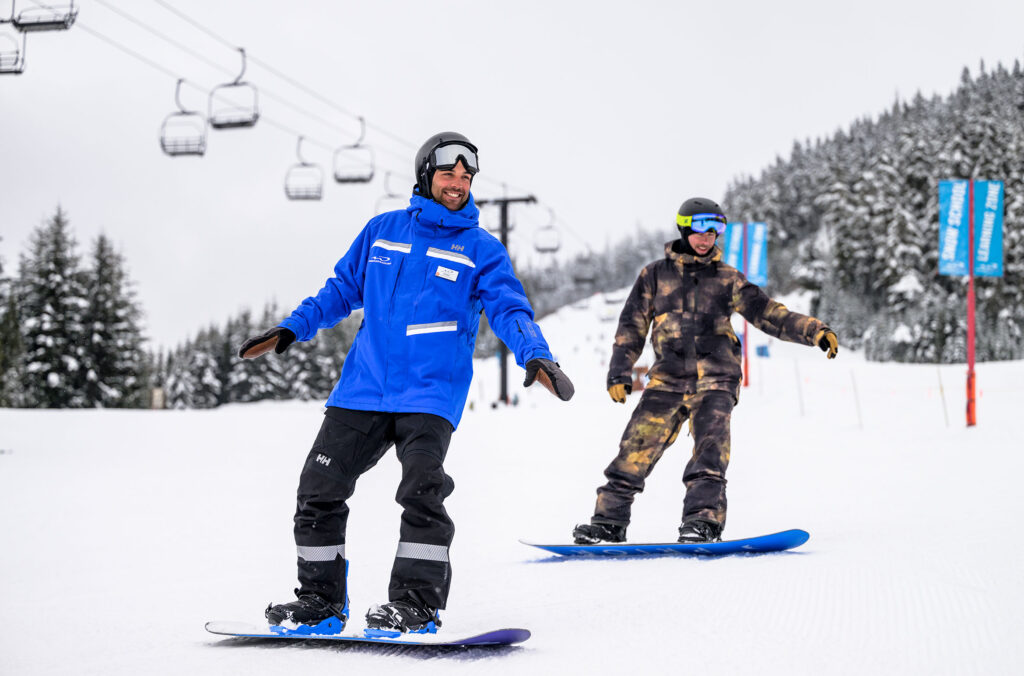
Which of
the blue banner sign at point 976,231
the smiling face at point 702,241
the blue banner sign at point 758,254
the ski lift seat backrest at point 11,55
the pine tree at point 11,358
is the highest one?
the ski lift seat backrest at point 11,55

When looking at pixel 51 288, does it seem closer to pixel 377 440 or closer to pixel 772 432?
pixel 772 432

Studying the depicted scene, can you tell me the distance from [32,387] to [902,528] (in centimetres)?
4685

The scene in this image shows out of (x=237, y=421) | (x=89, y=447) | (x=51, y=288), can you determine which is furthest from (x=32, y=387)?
(x=89, y=447)

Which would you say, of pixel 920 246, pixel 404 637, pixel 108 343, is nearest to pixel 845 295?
pixel 920 246

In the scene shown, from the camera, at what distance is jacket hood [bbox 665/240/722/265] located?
4.89m

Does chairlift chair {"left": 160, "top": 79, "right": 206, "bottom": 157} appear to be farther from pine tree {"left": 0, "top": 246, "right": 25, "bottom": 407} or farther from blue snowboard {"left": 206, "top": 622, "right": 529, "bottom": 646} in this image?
pine tree {"left": 0, "top": 246, "right": 25, "bottom": 407}

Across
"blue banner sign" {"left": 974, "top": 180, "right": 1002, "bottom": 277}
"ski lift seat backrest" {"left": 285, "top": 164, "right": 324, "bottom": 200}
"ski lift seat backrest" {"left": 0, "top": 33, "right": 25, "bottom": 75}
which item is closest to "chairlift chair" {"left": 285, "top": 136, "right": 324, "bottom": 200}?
"ski lift seat backrest" {"left": 285, "top": 164, "right": 324, "bottom": 200}

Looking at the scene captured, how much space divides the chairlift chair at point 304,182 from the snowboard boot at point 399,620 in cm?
1766

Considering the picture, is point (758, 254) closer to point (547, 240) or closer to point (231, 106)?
point (547, 240)

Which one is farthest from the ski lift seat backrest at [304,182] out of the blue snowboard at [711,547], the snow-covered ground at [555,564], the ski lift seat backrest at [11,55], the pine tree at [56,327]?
the pine tree at [56,327]

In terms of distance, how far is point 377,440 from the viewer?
3.02 m

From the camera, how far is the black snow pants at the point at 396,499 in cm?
278

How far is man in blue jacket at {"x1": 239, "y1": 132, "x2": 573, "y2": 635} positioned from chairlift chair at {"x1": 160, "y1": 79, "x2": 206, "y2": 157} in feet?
47.3

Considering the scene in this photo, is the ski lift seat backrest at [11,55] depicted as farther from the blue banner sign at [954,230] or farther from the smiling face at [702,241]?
the blue banner sign at [954,230]
